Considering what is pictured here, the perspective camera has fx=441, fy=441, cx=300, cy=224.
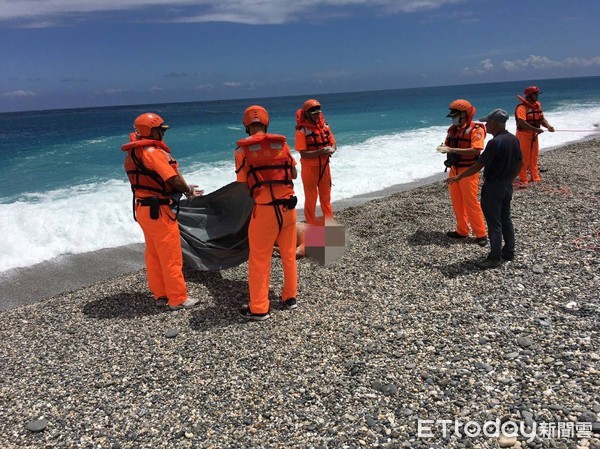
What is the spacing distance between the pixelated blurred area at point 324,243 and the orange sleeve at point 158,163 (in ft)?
8.07

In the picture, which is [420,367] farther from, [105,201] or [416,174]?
[416,174]

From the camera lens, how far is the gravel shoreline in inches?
120

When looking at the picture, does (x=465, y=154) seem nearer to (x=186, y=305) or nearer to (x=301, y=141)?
(x=301, y=141)

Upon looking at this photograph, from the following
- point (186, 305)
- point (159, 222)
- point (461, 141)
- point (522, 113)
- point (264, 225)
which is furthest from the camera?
point (522, 113)

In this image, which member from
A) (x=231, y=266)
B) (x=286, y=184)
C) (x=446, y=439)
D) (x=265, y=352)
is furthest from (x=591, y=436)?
(x=231, y=266)

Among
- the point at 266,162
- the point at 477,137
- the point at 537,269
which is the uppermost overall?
the point at 477,137

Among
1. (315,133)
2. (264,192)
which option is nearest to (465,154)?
(315,133)

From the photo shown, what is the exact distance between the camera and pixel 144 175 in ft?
15.0

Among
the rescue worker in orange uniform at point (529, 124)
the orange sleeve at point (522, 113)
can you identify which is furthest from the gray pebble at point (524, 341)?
the orange sleeve at point (522, 113)

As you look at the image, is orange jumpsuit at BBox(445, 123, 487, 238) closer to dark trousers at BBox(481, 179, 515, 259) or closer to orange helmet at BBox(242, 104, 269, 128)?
dark trousers at BBox(481, 179, 515, 259)

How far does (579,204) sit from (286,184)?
18.9 ft

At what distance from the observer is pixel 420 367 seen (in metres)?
3.55

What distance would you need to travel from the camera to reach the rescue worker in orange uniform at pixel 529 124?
30.1 feet

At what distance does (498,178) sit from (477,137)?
988mm
